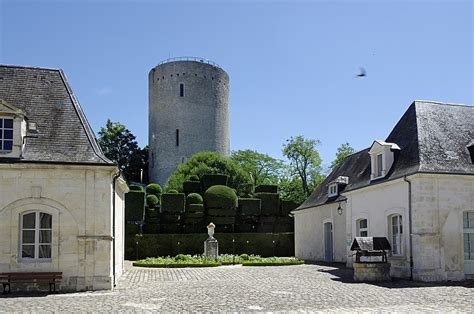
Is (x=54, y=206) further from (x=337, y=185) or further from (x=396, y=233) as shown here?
(x=337, y=185)

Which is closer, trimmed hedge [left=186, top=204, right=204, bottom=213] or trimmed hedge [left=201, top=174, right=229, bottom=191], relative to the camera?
trimmed hedge [left=186, top=204, right=204, bottom=213]

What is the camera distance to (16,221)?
14.3m

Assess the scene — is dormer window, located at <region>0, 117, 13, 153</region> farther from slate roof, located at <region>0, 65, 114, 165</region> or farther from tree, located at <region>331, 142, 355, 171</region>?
tree, located at <region>331, 142, 355, 171</region>

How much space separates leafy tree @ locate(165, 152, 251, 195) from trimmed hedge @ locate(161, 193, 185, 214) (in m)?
8.41

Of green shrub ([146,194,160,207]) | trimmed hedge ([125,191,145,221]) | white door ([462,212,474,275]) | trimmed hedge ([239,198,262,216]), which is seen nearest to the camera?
white door ([462,212,474,275])

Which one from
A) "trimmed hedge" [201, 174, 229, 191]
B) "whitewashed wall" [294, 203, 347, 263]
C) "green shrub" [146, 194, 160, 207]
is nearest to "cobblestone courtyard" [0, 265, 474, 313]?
"whitewashed wall" [294, 203, 347, 263]

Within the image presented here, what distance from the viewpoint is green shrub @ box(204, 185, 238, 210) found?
123ft

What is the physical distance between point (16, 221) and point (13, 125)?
269 centimetres

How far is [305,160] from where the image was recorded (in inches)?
2080

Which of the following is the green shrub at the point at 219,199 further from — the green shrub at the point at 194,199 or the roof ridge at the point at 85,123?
the roof ridge at the point at 85,123

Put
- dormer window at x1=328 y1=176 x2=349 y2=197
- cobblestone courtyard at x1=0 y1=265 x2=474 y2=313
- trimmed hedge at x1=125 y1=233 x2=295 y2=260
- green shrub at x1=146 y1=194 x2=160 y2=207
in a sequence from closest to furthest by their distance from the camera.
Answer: cobblestone courtyard at x1=0 y1=265 x2=474 y2=313
dormer window at x1=328 y1=176 x2=349 y2=197
trimmed hedge at x1=125 y1=233 x2=295 y2=260
green shrub at x1=146 y1=194 x2=160 y2=207

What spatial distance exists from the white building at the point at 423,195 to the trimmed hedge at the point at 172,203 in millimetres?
16354

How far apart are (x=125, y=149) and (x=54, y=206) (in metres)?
45.9

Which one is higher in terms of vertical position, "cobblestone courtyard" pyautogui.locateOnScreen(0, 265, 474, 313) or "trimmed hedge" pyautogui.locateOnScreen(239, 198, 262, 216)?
"trimmed hedge" pyautogui.locateOnScreen(239, 198, 262, 216)
